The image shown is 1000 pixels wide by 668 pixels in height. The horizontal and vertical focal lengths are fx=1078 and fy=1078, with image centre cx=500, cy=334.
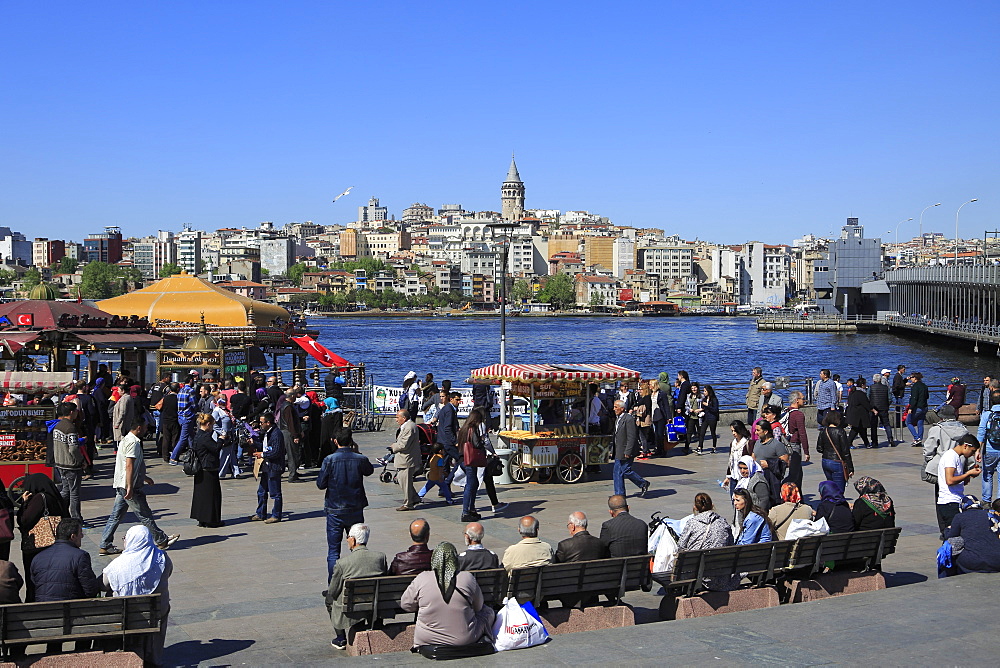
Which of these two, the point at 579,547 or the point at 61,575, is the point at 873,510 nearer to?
the point at 579,547

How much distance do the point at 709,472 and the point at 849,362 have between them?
71.0 meters

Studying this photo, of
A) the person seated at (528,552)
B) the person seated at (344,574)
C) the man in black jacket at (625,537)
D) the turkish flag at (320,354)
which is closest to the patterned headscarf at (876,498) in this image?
the man in black jacket at (625,537)

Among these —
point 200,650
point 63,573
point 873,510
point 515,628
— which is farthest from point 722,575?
point 63,573

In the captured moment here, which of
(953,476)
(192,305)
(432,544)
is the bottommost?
(432,544)

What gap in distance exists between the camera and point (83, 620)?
6891mm

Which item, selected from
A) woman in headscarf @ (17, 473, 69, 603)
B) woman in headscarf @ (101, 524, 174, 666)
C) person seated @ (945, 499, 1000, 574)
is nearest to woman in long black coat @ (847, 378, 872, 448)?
person seated @ (945, 499, 1000, 574)

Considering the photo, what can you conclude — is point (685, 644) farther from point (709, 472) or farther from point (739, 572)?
point (709, 472)

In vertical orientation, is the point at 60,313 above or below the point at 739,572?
above

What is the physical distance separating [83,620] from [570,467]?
990 centimetres

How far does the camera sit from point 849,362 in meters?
84.2

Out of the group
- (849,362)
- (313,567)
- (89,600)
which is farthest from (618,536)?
(849,362)

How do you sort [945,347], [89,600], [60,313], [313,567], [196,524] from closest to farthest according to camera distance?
[89,600] → [313,567] → [196,524] → [60,313] → [945,347]

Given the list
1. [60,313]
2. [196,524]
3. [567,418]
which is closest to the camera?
[196,524]

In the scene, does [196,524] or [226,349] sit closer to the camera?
[196,524]
